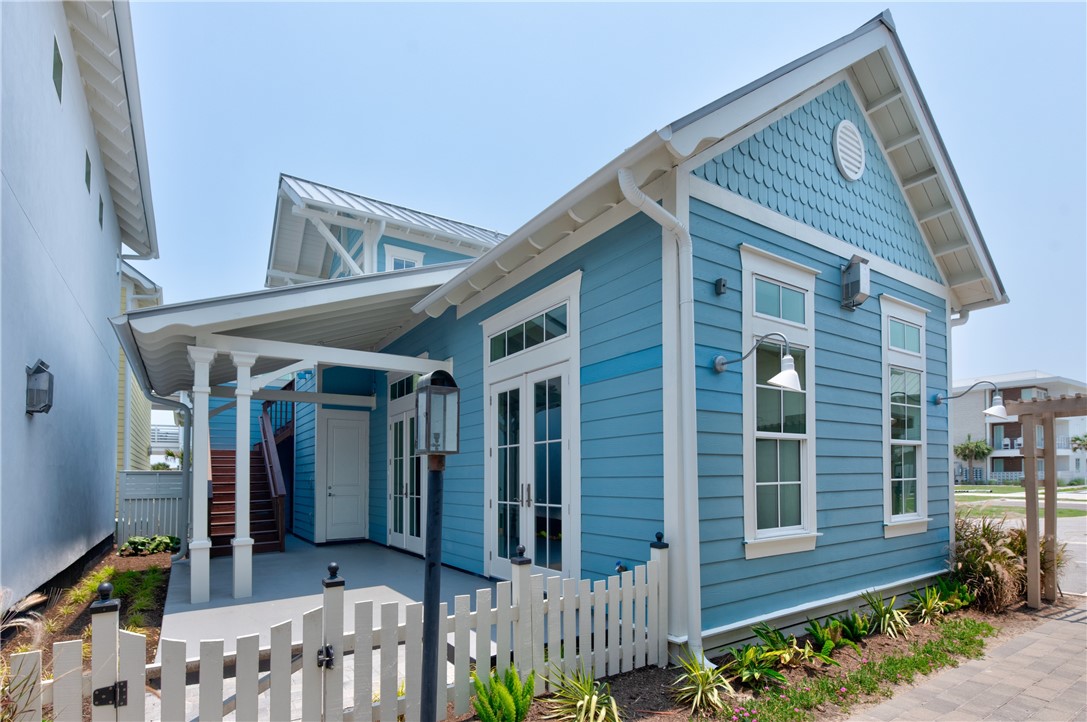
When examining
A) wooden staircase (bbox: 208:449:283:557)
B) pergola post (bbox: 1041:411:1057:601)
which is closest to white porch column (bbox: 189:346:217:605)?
wooden staircase (bbox: 208:449:283:557)

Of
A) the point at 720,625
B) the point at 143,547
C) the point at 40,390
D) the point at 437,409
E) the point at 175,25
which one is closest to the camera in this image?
the point at 437,409

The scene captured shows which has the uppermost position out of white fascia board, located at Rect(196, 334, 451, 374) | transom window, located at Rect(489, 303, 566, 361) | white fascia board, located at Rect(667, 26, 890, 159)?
white fascia board, located at Rect(667, 26, 890, 159)

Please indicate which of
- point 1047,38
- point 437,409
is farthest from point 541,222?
point 1047,38

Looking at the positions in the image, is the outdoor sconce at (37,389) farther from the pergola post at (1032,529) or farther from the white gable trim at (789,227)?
the pergola post at (1032,529)

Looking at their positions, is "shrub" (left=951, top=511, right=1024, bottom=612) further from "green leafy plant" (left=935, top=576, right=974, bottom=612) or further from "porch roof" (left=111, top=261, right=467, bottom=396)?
"porch roof" (left=111, top=261, right=467, bottom=396)

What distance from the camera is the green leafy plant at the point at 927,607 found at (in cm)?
566

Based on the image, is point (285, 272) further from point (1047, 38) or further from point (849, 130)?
point (1047, 38)

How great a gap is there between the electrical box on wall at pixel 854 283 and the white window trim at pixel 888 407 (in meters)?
0.67

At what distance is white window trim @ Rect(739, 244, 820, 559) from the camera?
4.57m

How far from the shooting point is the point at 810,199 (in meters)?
5.60

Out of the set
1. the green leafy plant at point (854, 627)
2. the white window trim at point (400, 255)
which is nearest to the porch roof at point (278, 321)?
the white window trim at point (400, 255)

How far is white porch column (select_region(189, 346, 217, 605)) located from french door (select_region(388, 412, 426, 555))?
2.89 m

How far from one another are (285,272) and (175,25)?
6411 millimetres

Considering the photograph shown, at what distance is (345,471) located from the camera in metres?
10.6
